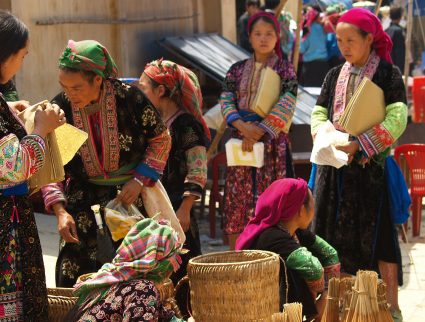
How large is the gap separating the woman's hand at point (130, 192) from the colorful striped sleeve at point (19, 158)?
2.66 feet

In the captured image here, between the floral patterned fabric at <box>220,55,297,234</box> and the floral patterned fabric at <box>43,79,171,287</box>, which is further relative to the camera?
the floral patterned fabric at <box>220,55,297,234</box>

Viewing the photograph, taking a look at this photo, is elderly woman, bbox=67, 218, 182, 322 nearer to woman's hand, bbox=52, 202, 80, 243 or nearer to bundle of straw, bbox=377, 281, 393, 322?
woman's hand, bbox=52, 202, 80, 243

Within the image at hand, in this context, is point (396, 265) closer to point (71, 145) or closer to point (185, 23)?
point (71, 145)

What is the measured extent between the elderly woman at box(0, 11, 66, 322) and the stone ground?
282 centimetres

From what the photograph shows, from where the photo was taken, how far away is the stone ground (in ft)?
21.8

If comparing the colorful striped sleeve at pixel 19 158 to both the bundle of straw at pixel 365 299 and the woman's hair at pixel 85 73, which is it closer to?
the woman's hair at pixel 85 73

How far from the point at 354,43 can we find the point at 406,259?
252cm

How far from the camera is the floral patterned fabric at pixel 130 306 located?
151 inches

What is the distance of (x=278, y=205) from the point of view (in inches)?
205

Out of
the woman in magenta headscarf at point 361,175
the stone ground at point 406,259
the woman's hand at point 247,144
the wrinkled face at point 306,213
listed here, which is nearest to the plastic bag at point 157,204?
the wrinkled face at point 306,213

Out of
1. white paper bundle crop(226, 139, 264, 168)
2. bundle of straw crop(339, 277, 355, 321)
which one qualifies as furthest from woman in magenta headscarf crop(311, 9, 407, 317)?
bundle of straw crop(339, 277, 355, 321)

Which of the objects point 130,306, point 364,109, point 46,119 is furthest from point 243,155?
point 130,306

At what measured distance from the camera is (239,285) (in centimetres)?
457

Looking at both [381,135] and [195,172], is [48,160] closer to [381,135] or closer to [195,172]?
[195,172]
